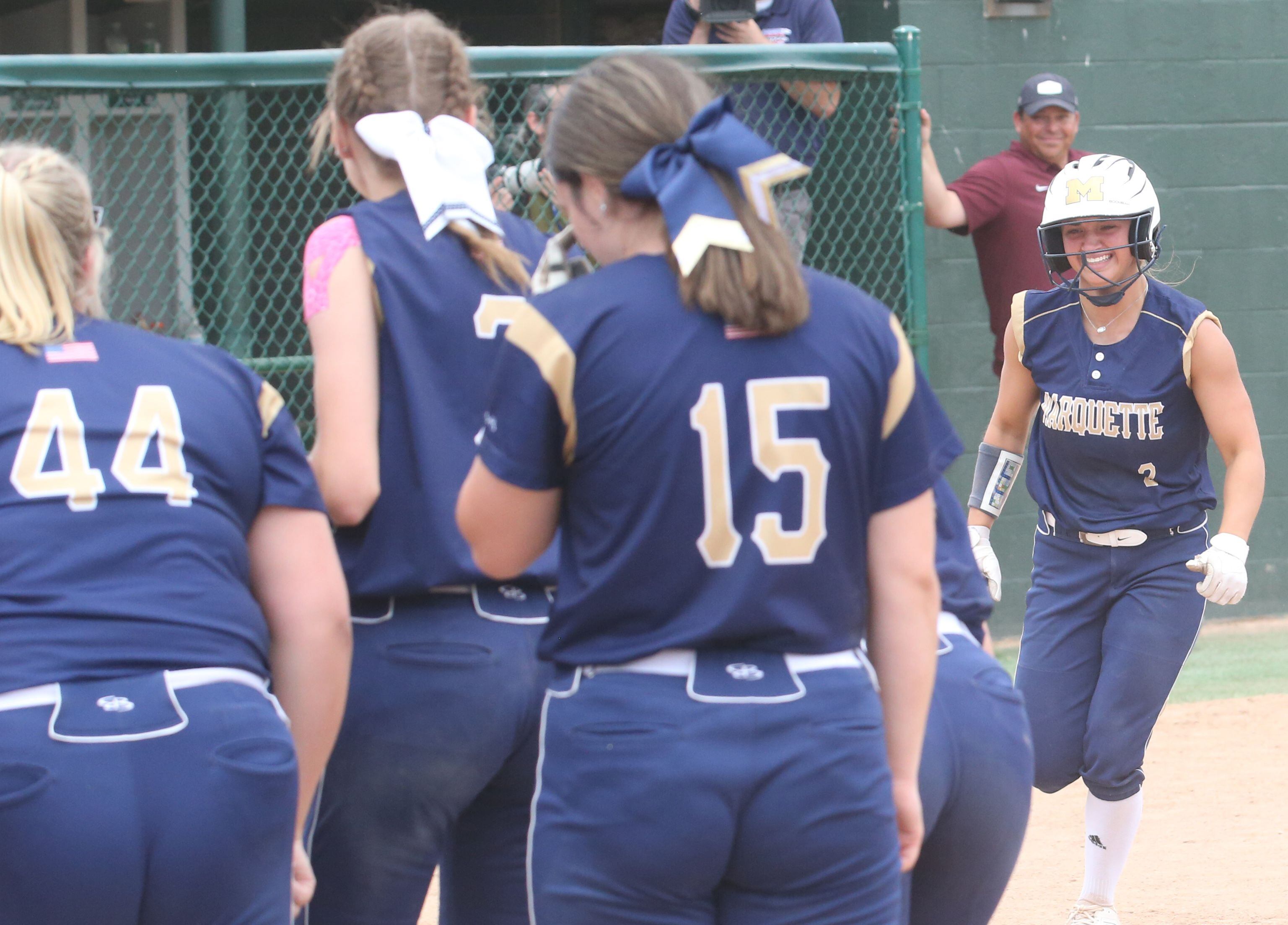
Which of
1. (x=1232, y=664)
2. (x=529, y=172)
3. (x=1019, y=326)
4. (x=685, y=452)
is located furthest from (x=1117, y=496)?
(x=1232, y=664)

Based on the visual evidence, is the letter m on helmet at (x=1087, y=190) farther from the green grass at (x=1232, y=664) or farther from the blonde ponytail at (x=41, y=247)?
the blonde ponytail at (x=41, y=247)

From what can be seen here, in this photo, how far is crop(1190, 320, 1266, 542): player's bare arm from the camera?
14.6 feet

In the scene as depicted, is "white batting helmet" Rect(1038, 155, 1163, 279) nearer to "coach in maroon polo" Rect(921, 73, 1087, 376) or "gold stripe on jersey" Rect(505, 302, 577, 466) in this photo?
"coach in maroon polo" Rect(921, 73, 1087, 376)

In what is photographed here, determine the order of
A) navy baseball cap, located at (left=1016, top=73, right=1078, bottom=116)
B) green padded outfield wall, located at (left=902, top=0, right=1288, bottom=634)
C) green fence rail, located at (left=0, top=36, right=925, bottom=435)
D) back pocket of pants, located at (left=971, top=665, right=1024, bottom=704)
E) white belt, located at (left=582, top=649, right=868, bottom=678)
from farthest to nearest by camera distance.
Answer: green padded outfield wall, located at (left=902, top=0, right=1288, bottom=634) → navy baseball cap, located at (left=1016, top=73, right=1078, bottom=116) → green fence rail, located at (left=0, top=36, right=925, bottom=435) → back pocket of pants, located at (left=971, top=665, right=1024, bottom=704) → white belt, located at (left=582, top=649, right=868, bottom=678)

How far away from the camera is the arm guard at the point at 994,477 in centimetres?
485

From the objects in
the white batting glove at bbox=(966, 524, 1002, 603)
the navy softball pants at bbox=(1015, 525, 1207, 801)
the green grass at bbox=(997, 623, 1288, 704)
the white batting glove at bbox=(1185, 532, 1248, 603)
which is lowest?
the green grass at bbox=(997, 623, 1288, 704)

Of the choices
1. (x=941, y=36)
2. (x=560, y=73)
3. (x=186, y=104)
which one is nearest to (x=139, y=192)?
(x=186, y=104)

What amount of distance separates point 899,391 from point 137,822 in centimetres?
110

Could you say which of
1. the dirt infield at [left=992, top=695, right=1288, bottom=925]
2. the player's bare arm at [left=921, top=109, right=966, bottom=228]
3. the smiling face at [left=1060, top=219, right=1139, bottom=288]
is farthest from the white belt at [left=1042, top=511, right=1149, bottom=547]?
the player's bare arm at [left=921, top=109, right=966, bottom=228]

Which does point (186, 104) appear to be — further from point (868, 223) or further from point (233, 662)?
point (233, 662)

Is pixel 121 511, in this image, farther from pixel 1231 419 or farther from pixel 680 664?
pixel 1231 419

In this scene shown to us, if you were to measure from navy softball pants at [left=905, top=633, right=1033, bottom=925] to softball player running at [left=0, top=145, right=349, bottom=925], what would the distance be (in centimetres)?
93

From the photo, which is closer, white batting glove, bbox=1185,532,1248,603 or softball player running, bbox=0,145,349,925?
softball player running, bbox=0,145,349,925

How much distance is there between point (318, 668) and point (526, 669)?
37 cm
